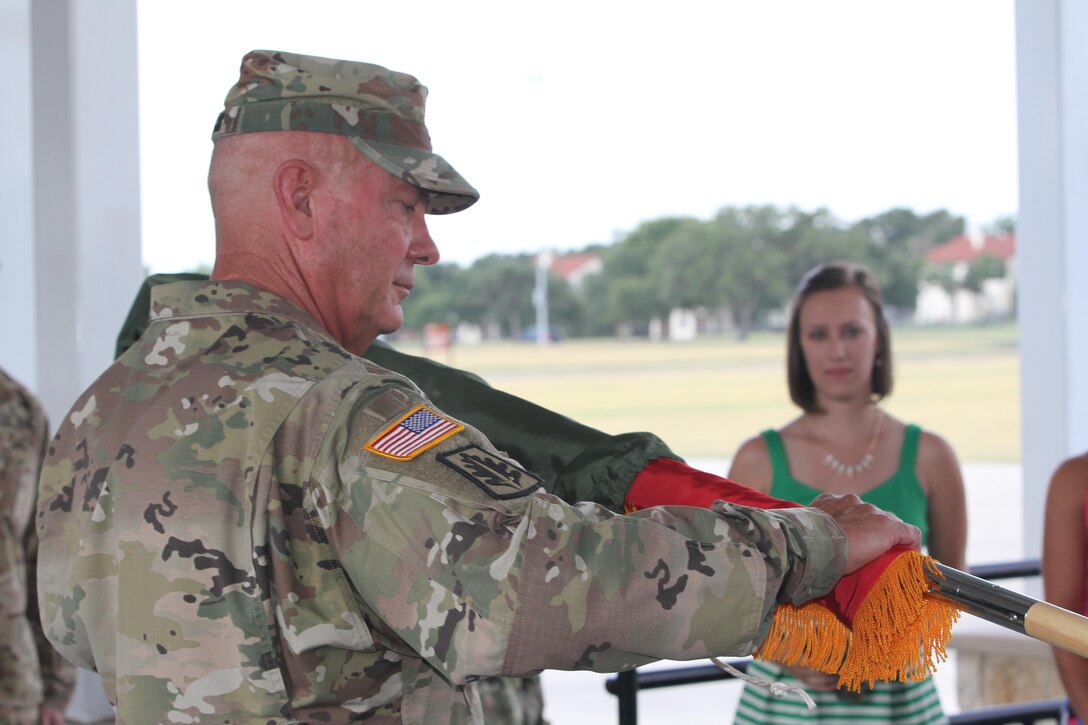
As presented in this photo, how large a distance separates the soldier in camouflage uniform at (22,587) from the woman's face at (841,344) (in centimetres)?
201

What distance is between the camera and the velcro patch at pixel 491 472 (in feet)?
3.27

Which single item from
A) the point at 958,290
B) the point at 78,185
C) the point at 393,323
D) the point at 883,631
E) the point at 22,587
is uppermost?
the point at 958,290

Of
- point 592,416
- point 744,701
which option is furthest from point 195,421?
point 592,416

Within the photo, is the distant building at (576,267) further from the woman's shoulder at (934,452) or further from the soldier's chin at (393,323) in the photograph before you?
the soldier's chin at (393,323)

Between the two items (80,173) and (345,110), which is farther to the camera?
(80,173)

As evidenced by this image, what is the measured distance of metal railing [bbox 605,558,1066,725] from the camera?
206cm

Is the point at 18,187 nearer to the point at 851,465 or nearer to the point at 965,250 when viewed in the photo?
the point at 851,465

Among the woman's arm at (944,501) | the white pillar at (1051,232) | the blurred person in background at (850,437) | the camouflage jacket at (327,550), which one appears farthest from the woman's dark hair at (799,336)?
the camouflage jacket at (327,550)

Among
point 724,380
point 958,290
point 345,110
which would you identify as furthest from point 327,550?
point 958,290

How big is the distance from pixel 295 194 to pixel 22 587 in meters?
1.92

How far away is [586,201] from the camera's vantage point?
2422 centimetres

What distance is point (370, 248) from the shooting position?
4.03 feet

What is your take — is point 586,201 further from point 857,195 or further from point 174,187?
point 174,187

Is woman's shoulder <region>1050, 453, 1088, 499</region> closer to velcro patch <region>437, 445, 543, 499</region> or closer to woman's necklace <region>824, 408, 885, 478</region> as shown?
woman's necklace <region>824, 408, 885, 478</region>
